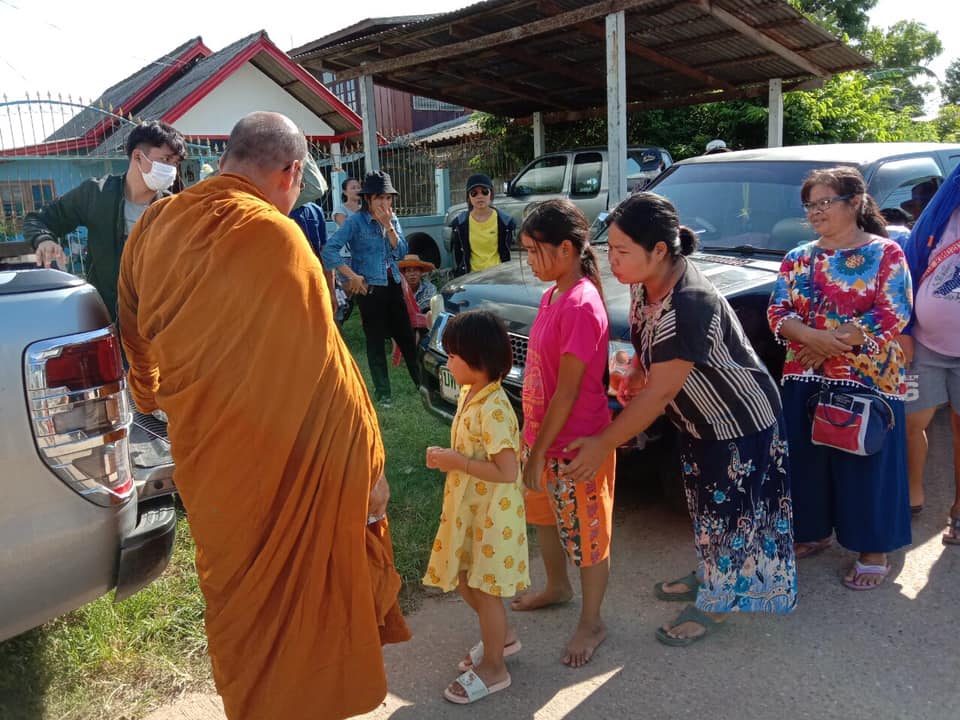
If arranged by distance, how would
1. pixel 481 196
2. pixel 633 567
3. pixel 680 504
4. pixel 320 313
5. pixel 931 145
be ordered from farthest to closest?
pixel 481 196
pixel 931 145
pixel 680 504
pixel 633 567
pixel 320 313

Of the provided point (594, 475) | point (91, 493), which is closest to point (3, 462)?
point (91, 493)

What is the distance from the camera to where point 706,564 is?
284 cm

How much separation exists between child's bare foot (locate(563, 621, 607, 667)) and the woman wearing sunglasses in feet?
13.2

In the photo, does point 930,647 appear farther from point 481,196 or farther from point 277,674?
point 481,196

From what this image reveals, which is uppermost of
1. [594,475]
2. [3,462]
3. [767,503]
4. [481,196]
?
[481,196]

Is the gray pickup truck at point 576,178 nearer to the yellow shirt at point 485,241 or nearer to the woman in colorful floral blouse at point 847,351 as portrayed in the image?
the yellow shirt at point 485,241

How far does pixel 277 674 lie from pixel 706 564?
1.59m

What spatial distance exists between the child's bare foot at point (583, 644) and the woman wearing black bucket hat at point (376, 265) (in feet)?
10.9

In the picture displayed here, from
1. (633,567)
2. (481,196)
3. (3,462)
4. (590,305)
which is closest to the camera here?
(3,462)

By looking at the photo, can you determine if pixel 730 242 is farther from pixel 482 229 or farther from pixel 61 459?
pixel 61 459

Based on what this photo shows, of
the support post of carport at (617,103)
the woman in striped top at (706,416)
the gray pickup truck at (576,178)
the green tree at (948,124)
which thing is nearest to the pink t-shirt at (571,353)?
the woman in striped top at (706,416)

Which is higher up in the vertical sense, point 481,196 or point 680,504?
point 481,196

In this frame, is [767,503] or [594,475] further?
[767,503]

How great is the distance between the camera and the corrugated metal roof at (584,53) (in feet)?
29.8
